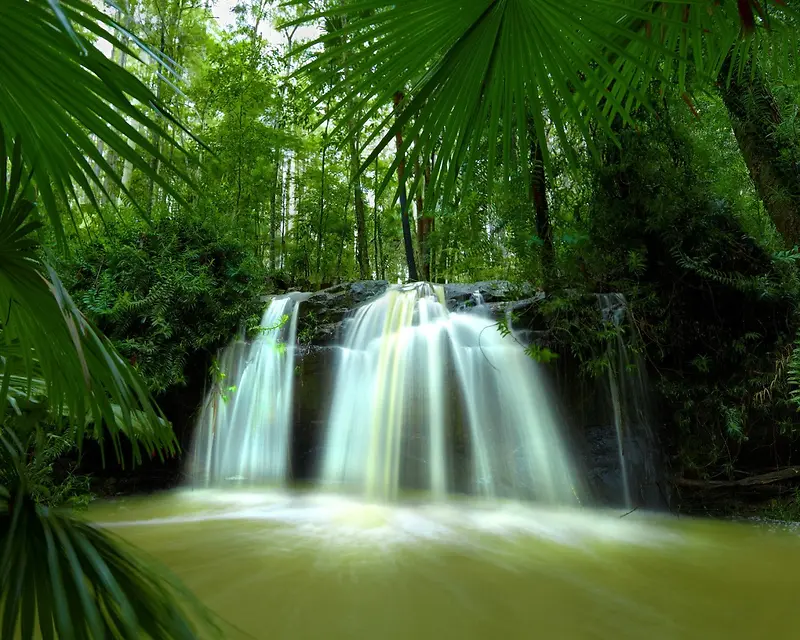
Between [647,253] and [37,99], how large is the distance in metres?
4.77

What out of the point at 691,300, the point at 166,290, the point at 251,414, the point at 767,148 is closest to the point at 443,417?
the point at 251,414

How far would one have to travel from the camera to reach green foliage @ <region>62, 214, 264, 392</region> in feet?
16.5

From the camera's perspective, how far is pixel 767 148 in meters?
4.58

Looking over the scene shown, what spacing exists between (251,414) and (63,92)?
A: 4951 mm

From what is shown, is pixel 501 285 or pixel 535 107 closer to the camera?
pixel 535 107

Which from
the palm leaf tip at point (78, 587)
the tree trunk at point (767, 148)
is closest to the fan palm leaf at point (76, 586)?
the palm leaf tip at point (78, 587)

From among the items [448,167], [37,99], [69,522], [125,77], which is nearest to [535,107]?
[448,167]

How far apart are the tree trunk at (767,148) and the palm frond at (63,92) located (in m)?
5.42

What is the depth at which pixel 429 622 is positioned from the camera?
6.05ft

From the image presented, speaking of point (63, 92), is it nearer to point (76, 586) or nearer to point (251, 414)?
point (76, 586)

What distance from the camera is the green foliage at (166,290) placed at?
5016 mm

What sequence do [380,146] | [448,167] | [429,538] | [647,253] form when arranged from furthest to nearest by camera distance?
[647,253] < [429,538] < [448,167] < [380,146]

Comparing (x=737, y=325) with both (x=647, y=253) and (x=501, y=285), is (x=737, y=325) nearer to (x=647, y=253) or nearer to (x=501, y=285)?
(x=647, y=253)

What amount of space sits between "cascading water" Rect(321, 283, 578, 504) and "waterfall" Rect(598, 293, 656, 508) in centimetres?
50
